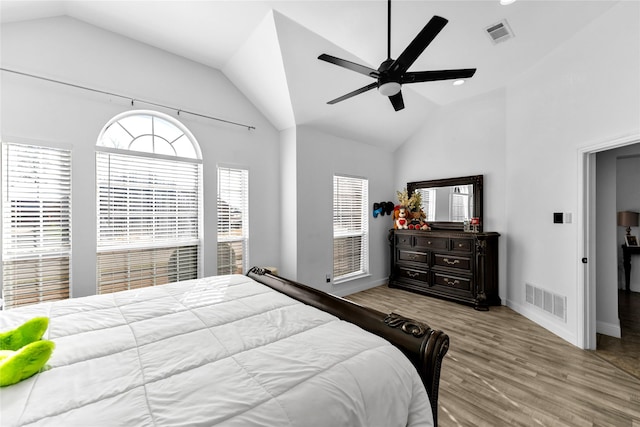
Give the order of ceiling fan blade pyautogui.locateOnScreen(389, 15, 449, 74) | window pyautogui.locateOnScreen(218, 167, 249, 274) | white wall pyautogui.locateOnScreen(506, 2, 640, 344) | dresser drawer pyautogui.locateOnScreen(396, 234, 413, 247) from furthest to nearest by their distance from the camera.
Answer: dresser drawer pyautogui.locateOnScreen(396, 234, 413, 247) < window pyautogui.locateOnScreen(218, 167, 249, 274) < white wall pyautogui.locateOnScreen(506, 2, 640, 344) < ceiling fan blade pyautogui.locateOnScreen(389, 15, 449, 74)

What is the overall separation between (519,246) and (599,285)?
88 centimetres

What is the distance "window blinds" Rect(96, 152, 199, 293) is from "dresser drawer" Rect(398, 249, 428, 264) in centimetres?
340

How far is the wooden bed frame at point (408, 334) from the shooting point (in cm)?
129

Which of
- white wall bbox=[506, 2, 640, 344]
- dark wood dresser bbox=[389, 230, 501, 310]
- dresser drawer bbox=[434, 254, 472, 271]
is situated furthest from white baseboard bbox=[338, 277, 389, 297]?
white wall bbox=[506, 2, 640, 344]

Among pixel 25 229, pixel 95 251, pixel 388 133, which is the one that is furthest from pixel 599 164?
pixel 25 229

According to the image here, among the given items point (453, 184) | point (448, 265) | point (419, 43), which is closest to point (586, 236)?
point (448, 265)

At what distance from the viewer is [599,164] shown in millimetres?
2998

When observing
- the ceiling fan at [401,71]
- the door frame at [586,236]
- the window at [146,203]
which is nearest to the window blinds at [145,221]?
the window at [146,203]

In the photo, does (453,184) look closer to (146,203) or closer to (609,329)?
(609,329)

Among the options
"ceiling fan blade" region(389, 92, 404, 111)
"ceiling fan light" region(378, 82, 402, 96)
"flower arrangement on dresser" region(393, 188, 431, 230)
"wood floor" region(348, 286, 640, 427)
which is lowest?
"wood floor" region(348, 286, 640, 427)

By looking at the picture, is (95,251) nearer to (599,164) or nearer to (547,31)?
(547,31)

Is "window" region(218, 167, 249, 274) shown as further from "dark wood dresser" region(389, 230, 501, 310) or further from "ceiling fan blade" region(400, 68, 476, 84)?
"dark wood dresser" region(389, 230, 501, 310)

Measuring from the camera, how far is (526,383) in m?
2.13

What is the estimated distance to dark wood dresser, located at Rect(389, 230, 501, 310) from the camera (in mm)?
3924
